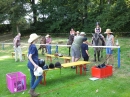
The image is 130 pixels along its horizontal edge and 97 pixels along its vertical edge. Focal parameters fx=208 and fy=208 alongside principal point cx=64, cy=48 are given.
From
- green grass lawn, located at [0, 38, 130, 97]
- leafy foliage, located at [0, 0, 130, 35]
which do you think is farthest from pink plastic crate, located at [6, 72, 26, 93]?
leafy foliage, located at [0, 0, 130, 35]

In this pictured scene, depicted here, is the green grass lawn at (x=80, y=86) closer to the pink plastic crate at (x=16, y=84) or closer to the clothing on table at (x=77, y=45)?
the pink plastic crate at (x=16, y=84)

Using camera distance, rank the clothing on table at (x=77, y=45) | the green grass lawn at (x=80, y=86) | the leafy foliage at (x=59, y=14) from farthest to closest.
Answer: the leafy foliage at (x=59, y=14) < the clothing on table at (x=77, y=45) < the green grass lawn at (x=80, y=86)

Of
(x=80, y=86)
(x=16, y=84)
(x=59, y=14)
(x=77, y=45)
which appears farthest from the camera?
(x=59, y=14)

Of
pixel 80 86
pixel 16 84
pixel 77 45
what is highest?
pixel 77 45

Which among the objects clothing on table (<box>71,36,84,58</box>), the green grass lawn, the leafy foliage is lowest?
the green grass lawn

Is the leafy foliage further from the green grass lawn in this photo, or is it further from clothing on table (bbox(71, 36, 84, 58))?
the green grass lawn

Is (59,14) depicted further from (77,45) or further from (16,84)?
(16,84)

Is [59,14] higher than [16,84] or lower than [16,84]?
higher

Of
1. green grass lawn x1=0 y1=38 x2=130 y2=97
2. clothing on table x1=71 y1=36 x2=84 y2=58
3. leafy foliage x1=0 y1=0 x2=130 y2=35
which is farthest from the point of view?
leafy foliage x1=0 y1=0 x2=130 y2=35

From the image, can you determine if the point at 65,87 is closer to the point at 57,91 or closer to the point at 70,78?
the point at 57,91

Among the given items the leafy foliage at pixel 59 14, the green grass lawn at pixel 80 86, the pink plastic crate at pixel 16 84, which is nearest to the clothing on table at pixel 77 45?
the green grass lawn at pixel 80 86

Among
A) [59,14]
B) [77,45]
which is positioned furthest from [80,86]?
[59,14]

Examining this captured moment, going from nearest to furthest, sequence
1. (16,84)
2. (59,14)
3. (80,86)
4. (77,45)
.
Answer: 1. (16,84)
2. (80,86)
3. (77,45)
4. (59,14)

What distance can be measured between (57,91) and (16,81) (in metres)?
1.40
